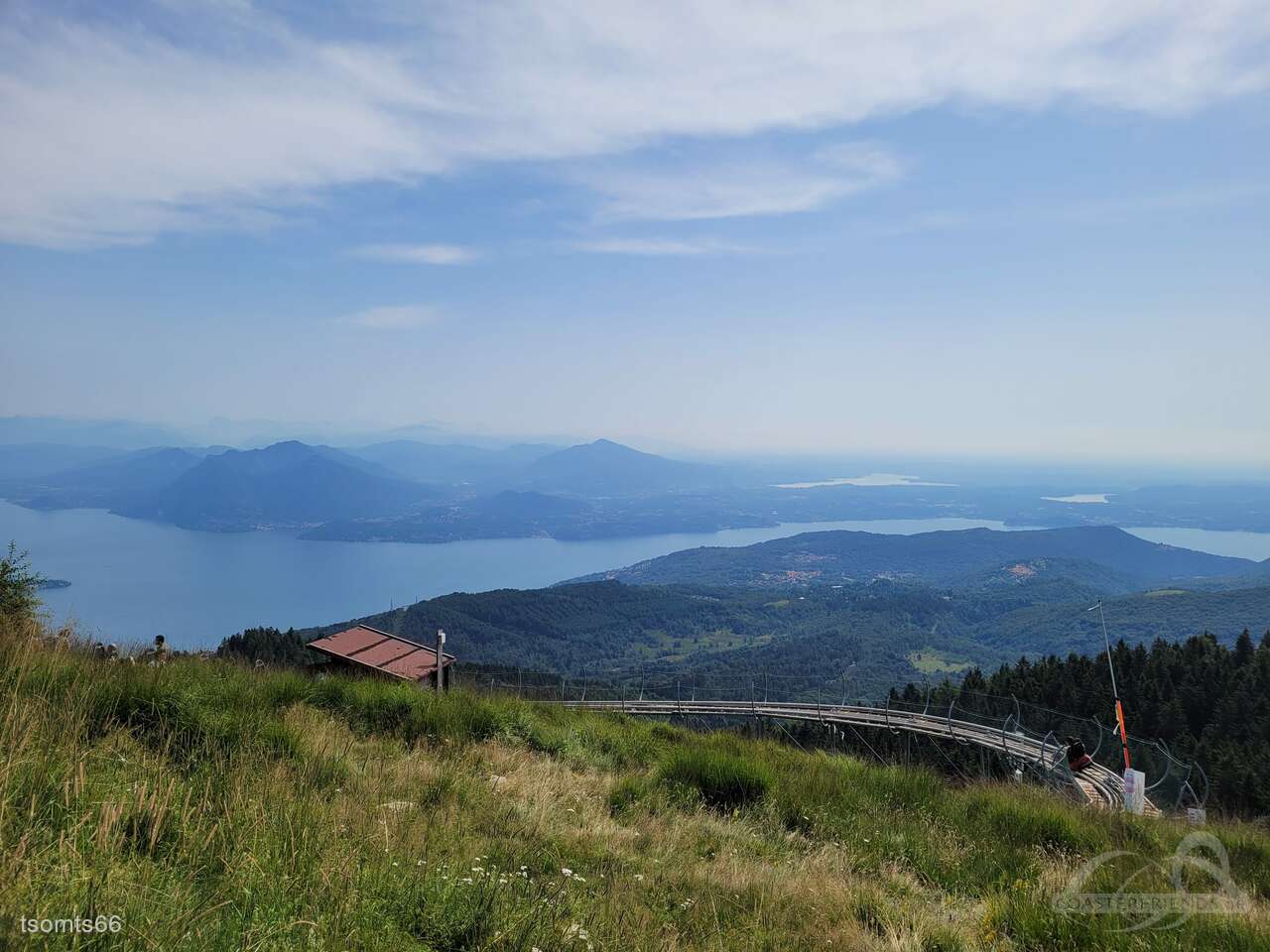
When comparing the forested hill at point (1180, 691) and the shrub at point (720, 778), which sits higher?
the shrub at point (720, 778)

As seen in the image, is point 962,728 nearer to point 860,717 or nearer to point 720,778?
point 860,717

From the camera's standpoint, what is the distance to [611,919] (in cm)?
362

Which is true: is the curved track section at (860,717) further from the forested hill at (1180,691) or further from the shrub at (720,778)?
the shrub at (720,778)

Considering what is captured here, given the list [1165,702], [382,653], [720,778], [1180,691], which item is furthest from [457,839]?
[1180,691]

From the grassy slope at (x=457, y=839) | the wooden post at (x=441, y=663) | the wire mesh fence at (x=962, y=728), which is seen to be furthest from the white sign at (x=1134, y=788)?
the wooden post at (x=441, y=663)

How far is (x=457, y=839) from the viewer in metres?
4.35

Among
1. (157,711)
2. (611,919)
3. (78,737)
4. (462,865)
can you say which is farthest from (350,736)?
(611,919)

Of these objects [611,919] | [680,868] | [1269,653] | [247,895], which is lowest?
[1269,653]

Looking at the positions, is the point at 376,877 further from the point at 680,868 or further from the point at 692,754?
the point at 692,754

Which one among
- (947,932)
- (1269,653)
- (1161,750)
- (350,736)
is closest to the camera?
(947,932)

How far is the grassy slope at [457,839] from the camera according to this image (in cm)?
284

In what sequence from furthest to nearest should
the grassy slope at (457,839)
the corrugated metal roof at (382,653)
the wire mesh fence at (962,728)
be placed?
the wire mesh fence at (962,728)
the corrugated metal roof at (382,653)
the grassy slope at (457,839)

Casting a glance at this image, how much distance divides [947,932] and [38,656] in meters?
7.22

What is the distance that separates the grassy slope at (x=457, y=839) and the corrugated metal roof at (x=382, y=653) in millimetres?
5100
